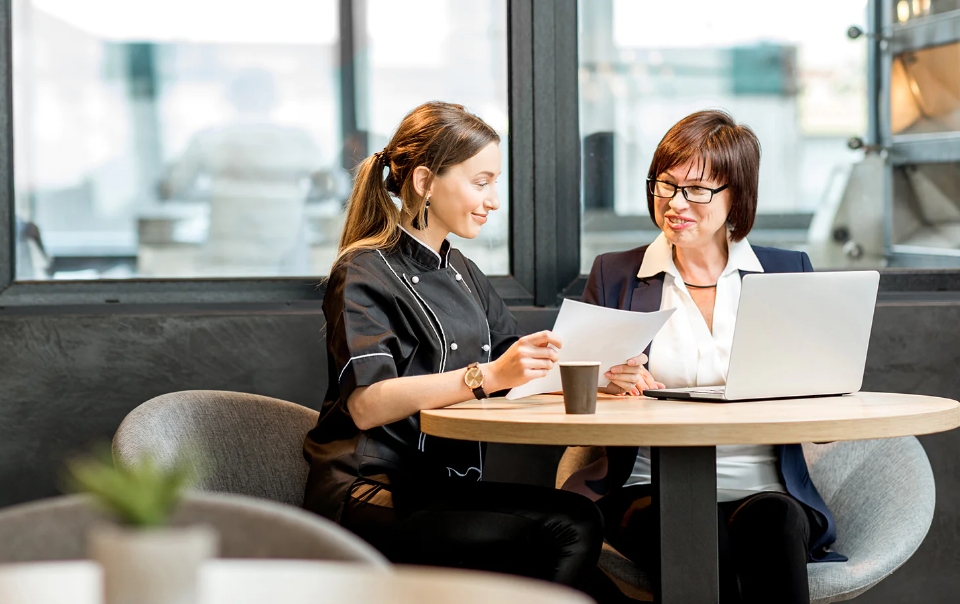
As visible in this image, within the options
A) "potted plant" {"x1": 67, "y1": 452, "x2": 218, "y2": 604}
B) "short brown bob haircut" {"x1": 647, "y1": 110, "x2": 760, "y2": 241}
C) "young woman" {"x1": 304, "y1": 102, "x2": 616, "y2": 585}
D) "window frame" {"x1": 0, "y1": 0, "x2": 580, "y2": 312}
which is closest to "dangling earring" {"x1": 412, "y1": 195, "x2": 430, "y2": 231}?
"young woman" {"x1": 304, "y1": 102, "x2": 616, "y2": 585}

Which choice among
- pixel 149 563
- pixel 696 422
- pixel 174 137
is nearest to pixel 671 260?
pixel 696 422

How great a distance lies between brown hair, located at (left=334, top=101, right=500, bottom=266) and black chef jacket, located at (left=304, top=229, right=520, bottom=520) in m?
0.06

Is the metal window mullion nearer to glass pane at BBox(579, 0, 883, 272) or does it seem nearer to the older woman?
glass pane at BBox(579, 0, 883, 272)

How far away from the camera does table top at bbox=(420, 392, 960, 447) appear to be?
1497mm

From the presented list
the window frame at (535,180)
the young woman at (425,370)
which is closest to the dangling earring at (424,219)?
the young woman at (425,370)

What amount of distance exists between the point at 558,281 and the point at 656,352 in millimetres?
615

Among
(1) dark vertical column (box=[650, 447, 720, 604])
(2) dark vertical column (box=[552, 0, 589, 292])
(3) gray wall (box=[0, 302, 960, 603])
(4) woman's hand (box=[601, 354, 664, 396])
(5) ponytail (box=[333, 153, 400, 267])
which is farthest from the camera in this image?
(2) dark vertical column (box=[552, 0, 589, 292])

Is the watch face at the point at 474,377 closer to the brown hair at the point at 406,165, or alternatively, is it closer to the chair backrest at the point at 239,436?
the brown hair at the point at 406,165

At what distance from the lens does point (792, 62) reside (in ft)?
9.76

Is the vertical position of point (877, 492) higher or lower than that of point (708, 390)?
lower

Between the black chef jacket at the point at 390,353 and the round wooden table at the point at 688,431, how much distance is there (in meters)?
0.20

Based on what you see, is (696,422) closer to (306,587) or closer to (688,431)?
(688,431)

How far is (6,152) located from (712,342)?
1.77 metres

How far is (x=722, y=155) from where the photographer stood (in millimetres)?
2232
